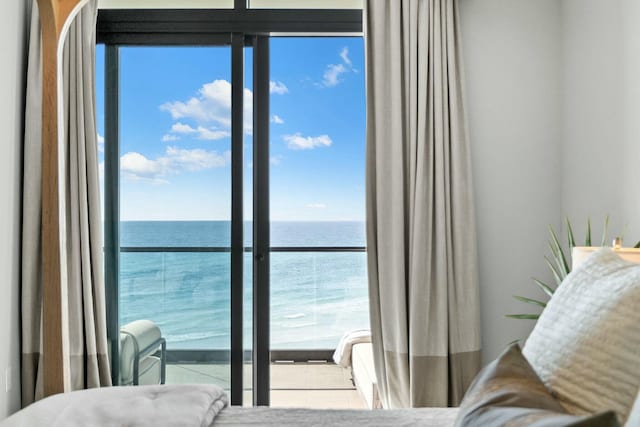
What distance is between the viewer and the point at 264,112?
9.89 ft

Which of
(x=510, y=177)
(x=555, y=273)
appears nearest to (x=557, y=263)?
(x=555, y=273)

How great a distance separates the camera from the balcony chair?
2955 mm

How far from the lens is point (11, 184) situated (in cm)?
267

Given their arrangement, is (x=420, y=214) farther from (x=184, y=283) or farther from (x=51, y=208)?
(x=51, y=208)

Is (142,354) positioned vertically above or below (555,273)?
below

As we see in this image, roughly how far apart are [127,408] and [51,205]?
2.79 feet

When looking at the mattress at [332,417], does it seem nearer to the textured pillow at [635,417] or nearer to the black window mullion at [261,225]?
the textured pillow at [635,417]

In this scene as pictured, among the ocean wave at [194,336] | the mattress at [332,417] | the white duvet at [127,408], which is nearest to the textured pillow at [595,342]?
the mattress at [332,417]

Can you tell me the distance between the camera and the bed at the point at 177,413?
4.75 ft

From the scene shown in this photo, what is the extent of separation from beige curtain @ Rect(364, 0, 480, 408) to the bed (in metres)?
1.08

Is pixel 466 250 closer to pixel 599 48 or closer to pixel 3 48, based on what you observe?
pixel 599 48

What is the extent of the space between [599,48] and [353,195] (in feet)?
4.69

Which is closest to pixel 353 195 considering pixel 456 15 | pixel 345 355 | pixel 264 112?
pixel 264 112

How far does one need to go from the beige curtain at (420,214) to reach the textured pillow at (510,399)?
63.2 inches
